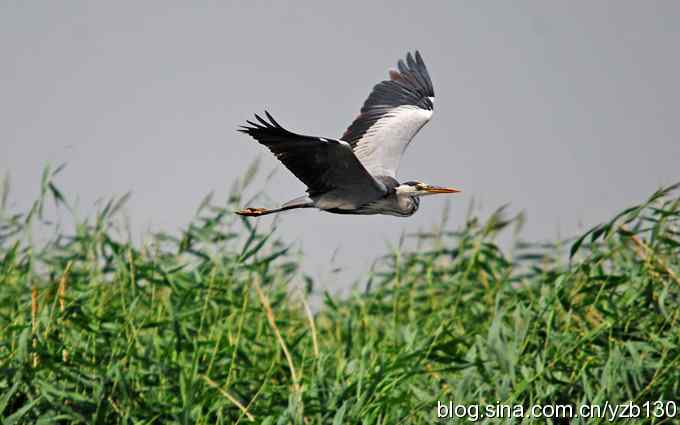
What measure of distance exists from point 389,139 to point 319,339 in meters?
1.65

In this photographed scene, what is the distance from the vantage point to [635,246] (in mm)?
7348

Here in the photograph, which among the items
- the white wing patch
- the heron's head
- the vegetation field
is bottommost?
the vegetation field

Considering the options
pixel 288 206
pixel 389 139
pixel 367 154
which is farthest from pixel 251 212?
pixel 389 139

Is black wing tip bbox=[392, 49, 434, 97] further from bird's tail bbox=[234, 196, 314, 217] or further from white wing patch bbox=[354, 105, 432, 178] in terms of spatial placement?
bird's tail bbox=[234, 196, 314, 217]

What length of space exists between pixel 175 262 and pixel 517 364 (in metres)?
2.62

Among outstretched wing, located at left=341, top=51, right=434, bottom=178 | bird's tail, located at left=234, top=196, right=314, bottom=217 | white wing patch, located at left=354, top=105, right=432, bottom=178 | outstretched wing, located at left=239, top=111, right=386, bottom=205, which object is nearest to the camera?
outstretched wing, located at left=239, top=111, right=386, bottom=205

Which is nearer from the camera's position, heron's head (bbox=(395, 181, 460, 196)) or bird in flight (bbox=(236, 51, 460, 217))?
bird in flight (bbox=(236, 51, 460, 217))

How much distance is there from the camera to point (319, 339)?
781cm

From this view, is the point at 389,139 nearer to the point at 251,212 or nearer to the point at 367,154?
the point at 367,154

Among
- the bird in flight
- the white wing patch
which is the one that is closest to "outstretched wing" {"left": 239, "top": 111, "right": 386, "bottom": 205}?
the bird in flight

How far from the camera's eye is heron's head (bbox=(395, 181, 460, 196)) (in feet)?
22.4

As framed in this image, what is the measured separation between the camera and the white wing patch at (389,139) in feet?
25.1

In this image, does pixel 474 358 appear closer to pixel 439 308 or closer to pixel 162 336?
pixel 439 308

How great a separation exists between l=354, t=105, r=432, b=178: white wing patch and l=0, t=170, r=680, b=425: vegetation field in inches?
33.9
